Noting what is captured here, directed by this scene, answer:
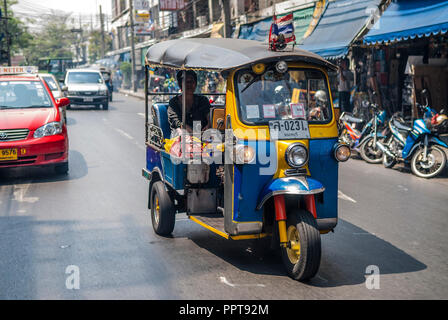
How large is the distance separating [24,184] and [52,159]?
0.64m

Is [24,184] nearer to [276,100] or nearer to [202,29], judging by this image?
[276,100]

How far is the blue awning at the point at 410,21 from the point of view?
1192cm

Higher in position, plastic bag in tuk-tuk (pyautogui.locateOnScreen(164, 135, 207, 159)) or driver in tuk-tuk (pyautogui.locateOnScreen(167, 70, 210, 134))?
driver in tuk-tuk (pyautogui.locateOnScreen(167, 70, 210, 134))

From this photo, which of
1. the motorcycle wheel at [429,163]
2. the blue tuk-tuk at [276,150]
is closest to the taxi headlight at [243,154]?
the blue tuk-tuk at [276,150]

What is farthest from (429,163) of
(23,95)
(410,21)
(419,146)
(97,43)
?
(97,43)

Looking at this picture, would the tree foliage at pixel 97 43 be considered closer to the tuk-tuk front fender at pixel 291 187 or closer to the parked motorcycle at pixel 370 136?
the parked motorcycle at pixel 370 136

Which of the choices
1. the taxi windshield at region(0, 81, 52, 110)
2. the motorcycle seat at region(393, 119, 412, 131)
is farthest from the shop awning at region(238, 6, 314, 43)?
the taxi windshield at region(0, 81, 52, 110)

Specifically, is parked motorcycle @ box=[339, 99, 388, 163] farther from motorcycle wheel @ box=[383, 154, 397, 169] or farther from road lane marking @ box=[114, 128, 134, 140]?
road lane marking @ box=[114, 128, 134, 140]

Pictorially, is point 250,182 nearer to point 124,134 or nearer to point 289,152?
point 289,152

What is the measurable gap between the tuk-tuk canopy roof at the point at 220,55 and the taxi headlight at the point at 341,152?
0.79m

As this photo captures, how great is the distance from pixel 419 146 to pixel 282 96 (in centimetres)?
627

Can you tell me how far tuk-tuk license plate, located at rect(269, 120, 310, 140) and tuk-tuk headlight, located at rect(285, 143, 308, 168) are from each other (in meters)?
0.13

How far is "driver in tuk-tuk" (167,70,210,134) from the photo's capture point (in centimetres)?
635
